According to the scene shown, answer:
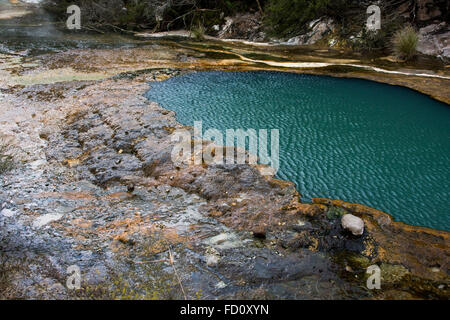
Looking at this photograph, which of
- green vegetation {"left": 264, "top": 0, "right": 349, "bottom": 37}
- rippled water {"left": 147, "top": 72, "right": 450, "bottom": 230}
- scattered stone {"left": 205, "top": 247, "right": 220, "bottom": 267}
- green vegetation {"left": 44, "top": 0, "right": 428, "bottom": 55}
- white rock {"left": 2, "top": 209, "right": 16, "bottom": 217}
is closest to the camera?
scattered stone {"left": 205, "top": 247, "right": 220, "bottom": 267}

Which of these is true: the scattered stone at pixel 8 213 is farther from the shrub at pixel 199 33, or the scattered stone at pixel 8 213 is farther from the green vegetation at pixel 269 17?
the shrub at pixel 199 33

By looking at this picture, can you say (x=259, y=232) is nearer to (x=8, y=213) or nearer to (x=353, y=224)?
(x=353, y=224)

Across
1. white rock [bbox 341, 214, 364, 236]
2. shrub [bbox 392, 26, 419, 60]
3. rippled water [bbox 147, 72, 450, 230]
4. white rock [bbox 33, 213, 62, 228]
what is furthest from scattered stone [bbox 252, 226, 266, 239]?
shrub [bbox 392, 26, 419, 60]

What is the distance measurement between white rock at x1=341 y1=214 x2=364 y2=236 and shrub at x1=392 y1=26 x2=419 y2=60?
22.5 ft

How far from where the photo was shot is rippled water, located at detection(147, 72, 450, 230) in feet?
12.4

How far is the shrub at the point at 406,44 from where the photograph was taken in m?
8.16

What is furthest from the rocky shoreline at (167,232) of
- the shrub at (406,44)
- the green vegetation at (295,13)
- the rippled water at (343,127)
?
the green vegetation at (295,13)

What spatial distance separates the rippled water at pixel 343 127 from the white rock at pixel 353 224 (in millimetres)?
560

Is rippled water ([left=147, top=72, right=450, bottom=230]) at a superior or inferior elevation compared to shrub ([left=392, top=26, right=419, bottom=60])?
inferior

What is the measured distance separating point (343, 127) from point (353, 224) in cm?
264

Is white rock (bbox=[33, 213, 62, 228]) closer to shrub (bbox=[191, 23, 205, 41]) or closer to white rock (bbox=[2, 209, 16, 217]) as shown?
white rock (bbox=[2, 209, 16, 217])

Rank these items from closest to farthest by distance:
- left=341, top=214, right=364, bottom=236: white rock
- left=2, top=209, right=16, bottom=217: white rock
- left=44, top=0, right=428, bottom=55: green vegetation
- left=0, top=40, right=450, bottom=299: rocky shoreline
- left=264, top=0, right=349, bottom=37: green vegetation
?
left=0, top=40, right=450, bottom=299: rocky shoreline < left=341, top=214, right=364, bottom=236: white rock < left=2, top=209, right=16, bottom=217: white rock < left=44, top=0, right=428, bottom=55: green vegetation < left=264, top=0, right=349, bottom=37: green vegetation

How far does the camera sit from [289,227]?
10.1 ft
